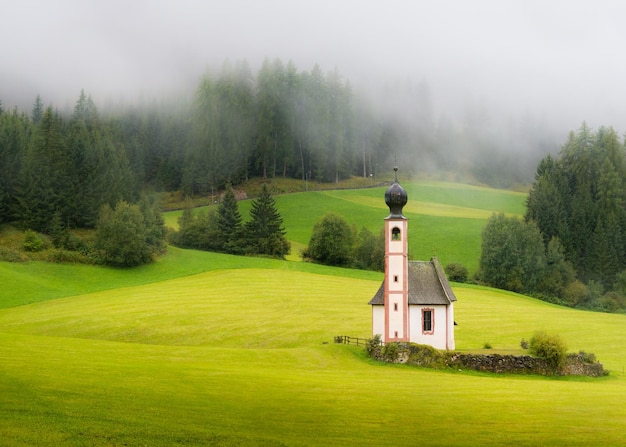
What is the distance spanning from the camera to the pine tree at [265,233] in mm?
85125

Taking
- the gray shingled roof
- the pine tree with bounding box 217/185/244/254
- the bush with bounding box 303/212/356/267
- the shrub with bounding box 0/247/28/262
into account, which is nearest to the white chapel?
the gray shingled roof

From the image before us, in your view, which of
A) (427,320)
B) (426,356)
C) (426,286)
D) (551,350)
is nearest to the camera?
(551,350)

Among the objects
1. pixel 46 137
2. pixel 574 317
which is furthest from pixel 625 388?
pixel 46 137

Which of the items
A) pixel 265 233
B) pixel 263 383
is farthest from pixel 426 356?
pixel 265 233

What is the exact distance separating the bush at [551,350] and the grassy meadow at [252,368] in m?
1.27

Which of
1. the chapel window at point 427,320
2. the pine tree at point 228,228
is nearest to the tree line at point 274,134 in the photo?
the pine tree at point 228,228

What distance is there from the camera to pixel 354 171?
128 metres

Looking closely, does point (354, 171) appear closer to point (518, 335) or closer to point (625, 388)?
point (518, 335)

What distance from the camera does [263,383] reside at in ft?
89.9

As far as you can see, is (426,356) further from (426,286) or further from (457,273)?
(457,273)

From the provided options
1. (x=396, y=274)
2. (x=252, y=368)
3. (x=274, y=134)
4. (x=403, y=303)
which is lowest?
(x=252, y=368)

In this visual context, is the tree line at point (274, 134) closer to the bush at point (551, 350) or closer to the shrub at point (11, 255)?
the shrub at point (11, 255)

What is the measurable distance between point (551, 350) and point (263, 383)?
724 inches

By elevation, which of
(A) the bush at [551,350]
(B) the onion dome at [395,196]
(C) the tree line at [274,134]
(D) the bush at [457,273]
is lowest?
(A) the bush at [551,350]
